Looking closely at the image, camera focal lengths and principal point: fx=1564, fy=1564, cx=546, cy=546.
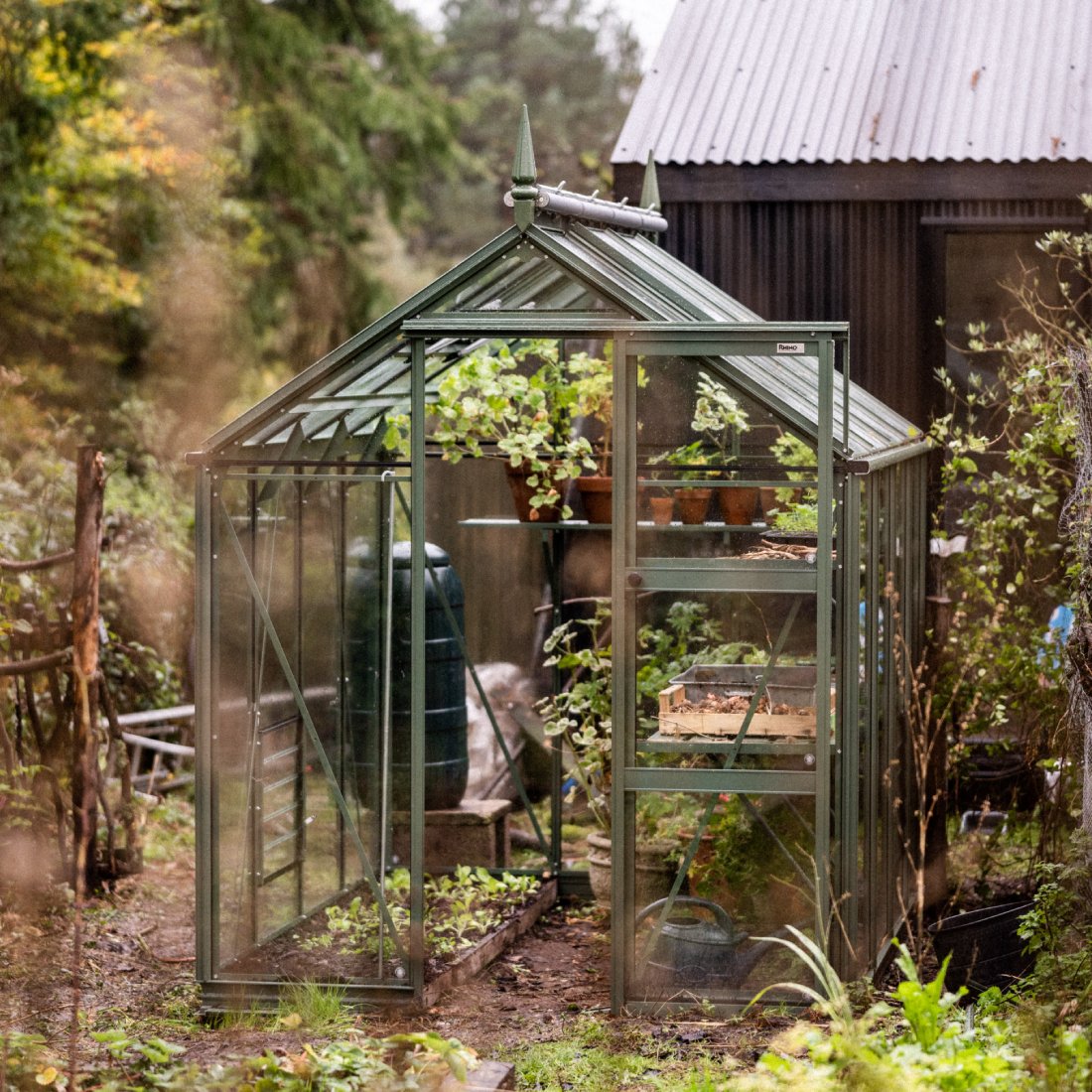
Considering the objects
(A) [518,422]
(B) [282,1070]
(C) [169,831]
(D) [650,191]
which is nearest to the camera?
(B) [282,1070]

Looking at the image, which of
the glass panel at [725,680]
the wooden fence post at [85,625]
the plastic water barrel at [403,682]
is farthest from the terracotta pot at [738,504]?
the wooden fence post at [85,625]

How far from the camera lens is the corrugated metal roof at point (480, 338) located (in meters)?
6.38

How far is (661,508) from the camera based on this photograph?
6.59 metres

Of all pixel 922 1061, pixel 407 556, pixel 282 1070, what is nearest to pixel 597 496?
pixel 407 556

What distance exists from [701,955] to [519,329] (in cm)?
Answer: 269

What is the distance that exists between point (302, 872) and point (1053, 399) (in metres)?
→ 4.22

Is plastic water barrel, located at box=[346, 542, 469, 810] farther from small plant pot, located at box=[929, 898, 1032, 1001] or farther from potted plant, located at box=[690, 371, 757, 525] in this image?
small plant pot, located at box=[929, 898, 1032, 1001]

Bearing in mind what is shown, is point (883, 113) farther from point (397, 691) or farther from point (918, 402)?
point (397, 691)

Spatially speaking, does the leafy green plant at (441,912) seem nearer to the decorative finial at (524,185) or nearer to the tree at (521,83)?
the decorative finial at (524,185)

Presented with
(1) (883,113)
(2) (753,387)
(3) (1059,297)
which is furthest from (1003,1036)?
(1) (883,113)

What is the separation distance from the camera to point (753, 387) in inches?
247

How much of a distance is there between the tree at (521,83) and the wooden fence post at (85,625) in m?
22.5

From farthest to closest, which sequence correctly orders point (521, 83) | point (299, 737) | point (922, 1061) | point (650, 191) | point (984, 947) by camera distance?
point (521, 83) < point (650, 191) < point (299, 737) < point (984, 947) < point (922, 1061)

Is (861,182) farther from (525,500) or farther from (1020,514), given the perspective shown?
(525,500)
